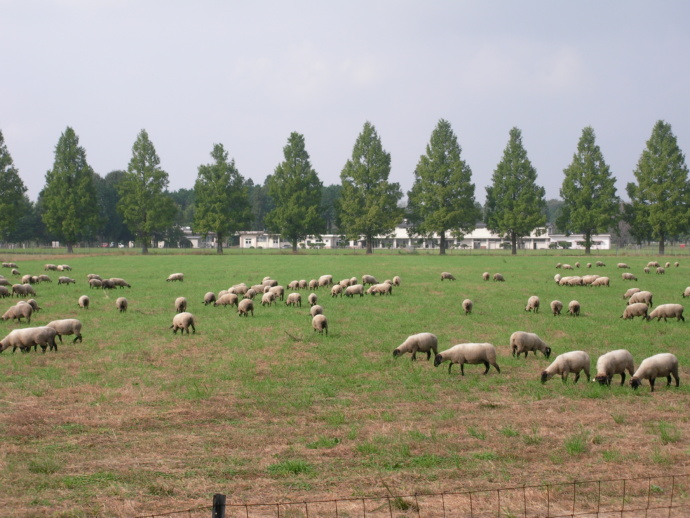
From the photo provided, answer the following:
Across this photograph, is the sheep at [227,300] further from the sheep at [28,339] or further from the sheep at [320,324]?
the sheep at [28,339]

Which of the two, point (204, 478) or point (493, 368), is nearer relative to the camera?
point (204, 478)

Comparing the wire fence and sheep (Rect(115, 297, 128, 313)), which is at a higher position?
sheep (Rect(115, 297, 128, 313))

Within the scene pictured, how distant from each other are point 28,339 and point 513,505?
50.6 ft

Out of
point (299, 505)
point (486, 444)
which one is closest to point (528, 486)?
point (486, 444)

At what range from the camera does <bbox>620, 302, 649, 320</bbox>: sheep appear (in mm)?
23188

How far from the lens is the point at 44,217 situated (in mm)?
89938

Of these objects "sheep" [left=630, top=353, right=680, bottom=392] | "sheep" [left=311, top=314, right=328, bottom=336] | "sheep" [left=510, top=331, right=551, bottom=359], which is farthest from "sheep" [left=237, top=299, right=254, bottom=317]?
"sheep" [left=630, top=353, right=680, bottom=392]

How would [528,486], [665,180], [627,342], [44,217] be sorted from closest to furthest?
[528,486] < [627,342] < [665,180] < [44,217]

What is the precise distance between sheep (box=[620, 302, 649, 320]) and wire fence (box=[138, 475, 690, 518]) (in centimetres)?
1703

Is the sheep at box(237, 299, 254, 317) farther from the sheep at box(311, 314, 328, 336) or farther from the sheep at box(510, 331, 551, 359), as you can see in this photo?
the sheep at box(510, 331, 551, 359)

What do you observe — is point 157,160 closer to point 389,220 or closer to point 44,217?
point 44,217

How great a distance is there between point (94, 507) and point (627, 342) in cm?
1640

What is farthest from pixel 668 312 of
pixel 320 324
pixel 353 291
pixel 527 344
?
pixel 353 291

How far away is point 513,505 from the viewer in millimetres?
7215
